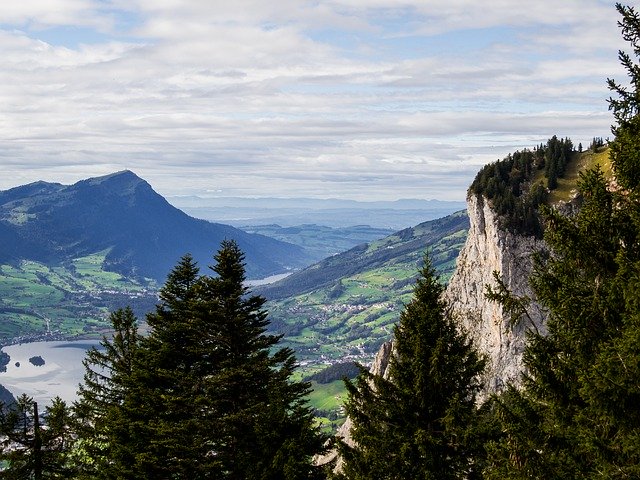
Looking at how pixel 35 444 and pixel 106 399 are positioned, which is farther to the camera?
pixel 106 399

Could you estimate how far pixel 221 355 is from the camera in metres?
27.9

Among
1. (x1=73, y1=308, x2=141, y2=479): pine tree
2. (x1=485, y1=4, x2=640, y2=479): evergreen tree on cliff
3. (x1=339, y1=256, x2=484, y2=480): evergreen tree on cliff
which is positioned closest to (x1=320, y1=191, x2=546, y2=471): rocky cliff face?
(x1=73, y1=308, x2=141, y2=479): pine tree

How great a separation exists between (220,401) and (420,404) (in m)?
9.08

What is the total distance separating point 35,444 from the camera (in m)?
35.4

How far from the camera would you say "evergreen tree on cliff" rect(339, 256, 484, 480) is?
67.2 feet

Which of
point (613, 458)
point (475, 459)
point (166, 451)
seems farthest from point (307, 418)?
point (613, 458)

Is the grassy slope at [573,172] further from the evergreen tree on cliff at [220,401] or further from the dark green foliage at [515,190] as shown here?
the evergreen tree on cliff at [220,401]

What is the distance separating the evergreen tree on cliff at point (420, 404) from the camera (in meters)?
20.5

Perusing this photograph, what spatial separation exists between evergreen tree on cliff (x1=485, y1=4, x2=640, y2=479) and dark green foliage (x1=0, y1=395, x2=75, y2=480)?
2766 centimetres

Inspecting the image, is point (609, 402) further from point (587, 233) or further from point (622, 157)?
point (622, 157)

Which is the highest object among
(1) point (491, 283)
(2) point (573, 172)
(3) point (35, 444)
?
(2) point (573, 172)

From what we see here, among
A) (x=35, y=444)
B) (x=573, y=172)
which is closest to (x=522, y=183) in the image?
Answer: (x=573, y=172)

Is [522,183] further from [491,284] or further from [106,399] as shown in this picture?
[106,399]

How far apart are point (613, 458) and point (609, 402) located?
1313 millimetres
